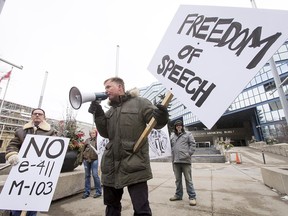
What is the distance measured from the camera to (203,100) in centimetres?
143

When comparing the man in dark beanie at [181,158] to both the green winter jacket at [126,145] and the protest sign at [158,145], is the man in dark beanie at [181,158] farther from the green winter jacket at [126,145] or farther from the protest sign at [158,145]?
the green winter jacket at [126,145]

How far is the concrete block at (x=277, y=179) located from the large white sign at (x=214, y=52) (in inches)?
162

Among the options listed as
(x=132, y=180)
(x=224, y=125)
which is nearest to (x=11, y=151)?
(x=132, y=180)

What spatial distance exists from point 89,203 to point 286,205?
4030 mm

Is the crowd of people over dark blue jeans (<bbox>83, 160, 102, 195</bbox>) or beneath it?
over

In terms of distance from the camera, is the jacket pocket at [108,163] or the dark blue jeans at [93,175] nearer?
the jacket pocket at [108,163]

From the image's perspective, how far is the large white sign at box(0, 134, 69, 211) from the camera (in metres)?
1.96

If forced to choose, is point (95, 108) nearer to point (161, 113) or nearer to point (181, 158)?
point (161, 113)

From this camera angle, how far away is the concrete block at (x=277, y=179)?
4.08m

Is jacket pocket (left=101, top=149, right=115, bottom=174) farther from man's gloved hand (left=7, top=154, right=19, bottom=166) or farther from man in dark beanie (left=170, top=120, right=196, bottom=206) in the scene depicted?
man in dark beanie (left=170, top=120, right=196, bottom=206)

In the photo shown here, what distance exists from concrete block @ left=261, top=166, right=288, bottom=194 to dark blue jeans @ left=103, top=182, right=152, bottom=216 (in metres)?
4.12

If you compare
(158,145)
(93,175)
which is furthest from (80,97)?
(158,145)

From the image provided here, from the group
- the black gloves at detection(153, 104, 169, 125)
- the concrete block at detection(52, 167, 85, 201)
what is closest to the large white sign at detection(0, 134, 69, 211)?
the black gloves at detection(153, 104, 169, 125)

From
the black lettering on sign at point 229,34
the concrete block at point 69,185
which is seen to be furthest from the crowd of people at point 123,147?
the concrete block at point 69,185
